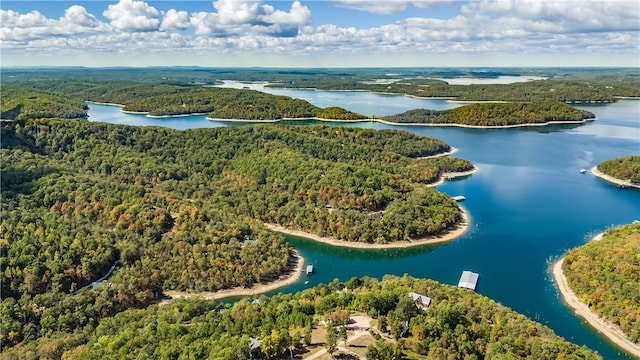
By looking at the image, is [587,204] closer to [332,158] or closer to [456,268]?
[456,268]

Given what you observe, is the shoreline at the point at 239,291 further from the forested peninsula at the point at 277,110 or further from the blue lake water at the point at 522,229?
the forested peninsula at the point at 277,110

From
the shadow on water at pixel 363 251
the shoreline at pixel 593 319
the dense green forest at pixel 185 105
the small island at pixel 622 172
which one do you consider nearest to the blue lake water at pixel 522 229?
the shadow on water at pixel 363 251

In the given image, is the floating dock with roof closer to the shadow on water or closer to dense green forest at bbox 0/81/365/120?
the shadow on water

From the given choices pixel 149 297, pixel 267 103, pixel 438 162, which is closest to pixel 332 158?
pixel 438 162

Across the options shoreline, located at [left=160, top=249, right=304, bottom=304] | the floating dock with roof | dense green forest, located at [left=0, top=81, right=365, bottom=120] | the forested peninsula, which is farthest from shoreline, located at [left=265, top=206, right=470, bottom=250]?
dense green forest, located at [left=0, top=81, right=365, bottom=120]

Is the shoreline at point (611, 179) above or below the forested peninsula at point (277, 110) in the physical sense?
→ below

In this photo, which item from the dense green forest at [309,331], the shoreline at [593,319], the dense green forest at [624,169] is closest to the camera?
the dense green forest at [309,331]

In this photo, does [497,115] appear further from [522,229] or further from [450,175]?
[522,229]
